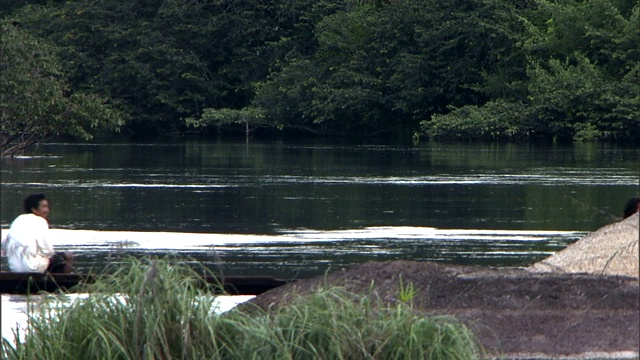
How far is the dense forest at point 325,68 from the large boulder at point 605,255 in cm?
2684

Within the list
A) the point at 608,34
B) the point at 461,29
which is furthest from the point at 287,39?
the point at 608,34

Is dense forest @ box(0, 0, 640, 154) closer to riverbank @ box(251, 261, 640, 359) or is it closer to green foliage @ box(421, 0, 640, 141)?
green foliage @ box(421, 0, 640, 141)

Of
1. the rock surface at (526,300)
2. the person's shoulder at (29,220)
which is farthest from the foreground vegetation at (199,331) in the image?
the person's shoulder at (29,220)

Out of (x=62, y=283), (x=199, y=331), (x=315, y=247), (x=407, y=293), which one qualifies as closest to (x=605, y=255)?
(x=407, y=293)

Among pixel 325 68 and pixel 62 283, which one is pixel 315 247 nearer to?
pixel 62 283

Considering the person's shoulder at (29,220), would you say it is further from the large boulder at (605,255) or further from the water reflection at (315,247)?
the large boulder at (605,255)

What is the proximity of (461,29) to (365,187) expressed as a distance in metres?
27.5

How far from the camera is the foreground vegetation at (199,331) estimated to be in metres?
8.09

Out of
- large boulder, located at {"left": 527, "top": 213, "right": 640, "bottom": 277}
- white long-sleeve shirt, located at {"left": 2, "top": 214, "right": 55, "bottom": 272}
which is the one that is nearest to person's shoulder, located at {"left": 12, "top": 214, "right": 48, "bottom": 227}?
→ white long-sleeve shirt, located at {"left": 2, "top": 214, "right": 55, "bottom": 272}

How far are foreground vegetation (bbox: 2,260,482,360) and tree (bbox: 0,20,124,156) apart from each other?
3044 cm

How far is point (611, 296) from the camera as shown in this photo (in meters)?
11.0

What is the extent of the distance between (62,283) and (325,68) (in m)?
51.5

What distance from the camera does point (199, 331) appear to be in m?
8.20

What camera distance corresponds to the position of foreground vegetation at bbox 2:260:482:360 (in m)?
8.09
